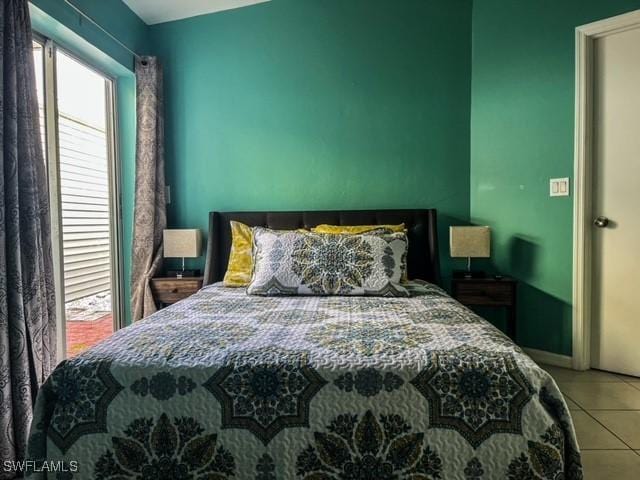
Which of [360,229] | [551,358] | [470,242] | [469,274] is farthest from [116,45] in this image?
[551,358]

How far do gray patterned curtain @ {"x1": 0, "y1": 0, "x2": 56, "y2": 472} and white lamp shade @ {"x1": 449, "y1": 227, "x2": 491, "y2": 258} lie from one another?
8.04ft

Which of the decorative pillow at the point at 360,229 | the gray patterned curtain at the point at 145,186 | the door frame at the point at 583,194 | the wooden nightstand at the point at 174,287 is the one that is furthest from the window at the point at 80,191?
the door frame at the point at 583,194

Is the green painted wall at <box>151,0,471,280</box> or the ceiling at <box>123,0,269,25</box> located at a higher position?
the ceiling at <box>123,0,269,25</box>

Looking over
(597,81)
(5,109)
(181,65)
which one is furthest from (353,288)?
(181,65)

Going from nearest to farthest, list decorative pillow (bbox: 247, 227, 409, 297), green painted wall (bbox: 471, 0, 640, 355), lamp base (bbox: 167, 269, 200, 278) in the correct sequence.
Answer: decorative pillow (bbox: 247, 227, 409, 297) → green painted wall (bbox: 471, 0, 640, 355) → lamp base (bbox: 167, 269, 200, 278)

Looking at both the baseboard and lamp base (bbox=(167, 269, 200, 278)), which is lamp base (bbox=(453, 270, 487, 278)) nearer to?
the baseboard

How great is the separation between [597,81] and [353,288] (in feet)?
6.96

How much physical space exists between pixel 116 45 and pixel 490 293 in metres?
3.20

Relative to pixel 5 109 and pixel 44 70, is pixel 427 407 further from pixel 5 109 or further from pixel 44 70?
pixel 44 70

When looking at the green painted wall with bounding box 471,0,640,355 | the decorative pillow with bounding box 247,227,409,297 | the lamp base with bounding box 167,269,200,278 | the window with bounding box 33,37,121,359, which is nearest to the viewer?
the decorative pillow with bounding box 247,227,409,297

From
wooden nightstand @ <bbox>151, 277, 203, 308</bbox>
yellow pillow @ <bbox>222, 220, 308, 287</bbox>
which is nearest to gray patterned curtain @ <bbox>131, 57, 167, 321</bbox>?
wooden nightstand @ <bbox>151, 277, 203, 308</bbox>

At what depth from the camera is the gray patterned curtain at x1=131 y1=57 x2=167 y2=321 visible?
2980mm

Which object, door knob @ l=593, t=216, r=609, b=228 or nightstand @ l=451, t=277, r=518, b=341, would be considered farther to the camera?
nightstand @ l=451, t=277, r=518, b=341

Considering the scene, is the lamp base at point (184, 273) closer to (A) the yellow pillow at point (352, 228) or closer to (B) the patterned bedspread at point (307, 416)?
(A) the yellow pillow at point (352, 228)
